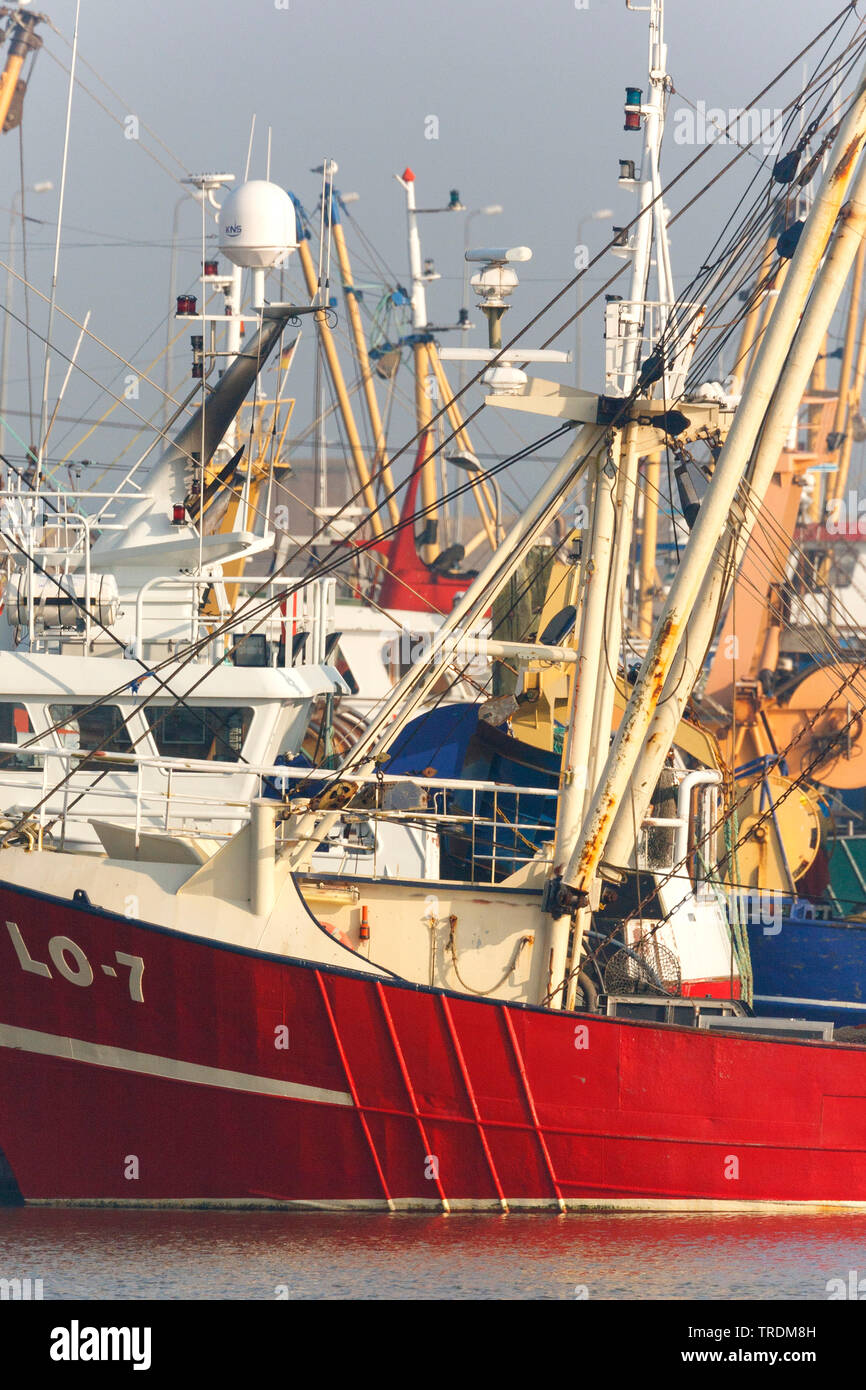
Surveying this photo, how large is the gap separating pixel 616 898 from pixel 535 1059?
357 cm

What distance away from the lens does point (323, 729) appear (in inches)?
759

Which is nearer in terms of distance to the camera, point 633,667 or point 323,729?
point 323,729

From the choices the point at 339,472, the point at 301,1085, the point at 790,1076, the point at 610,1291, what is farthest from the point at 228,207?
the point at 339,472

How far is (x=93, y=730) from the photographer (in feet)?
53.4

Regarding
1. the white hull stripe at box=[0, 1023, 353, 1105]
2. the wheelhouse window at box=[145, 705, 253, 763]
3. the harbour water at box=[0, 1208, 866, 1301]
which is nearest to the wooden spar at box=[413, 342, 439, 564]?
the wheelhouse window at box=[145, 705, 253, 763]

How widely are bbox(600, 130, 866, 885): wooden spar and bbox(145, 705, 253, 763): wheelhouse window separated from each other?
12.6ft

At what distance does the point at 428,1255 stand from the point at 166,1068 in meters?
2.99

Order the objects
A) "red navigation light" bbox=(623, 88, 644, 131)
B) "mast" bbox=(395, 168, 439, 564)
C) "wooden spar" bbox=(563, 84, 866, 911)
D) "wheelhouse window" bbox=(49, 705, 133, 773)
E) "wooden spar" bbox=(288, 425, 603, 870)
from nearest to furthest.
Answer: "wooden spar" bbox=(563, 84, 866, 911), "wooden spar" bbox=(288, 425, 603, 870), "wheelhouse window" bbox=(49, 705, 133, 773), "red navigation light" bbox=(623, 88, 644, 131), "mast" bbox=(395, 168, 439, 564)

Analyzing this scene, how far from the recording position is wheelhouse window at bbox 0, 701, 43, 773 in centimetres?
1634

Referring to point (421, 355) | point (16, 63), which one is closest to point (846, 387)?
point (421, 355)

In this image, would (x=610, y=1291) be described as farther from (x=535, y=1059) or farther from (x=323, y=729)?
(x=323, y=729)

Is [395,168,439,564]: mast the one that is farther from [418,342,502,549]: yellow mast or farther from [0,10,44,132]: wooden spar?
[0,10,44,132]: wooden spar

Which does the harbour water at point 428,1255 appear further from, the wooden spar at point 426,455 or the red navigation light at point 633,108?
the wooden spar at point 426,455

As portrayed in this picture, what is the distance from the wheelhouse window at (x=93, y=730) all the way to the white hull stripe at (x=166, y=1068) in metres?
2.86
